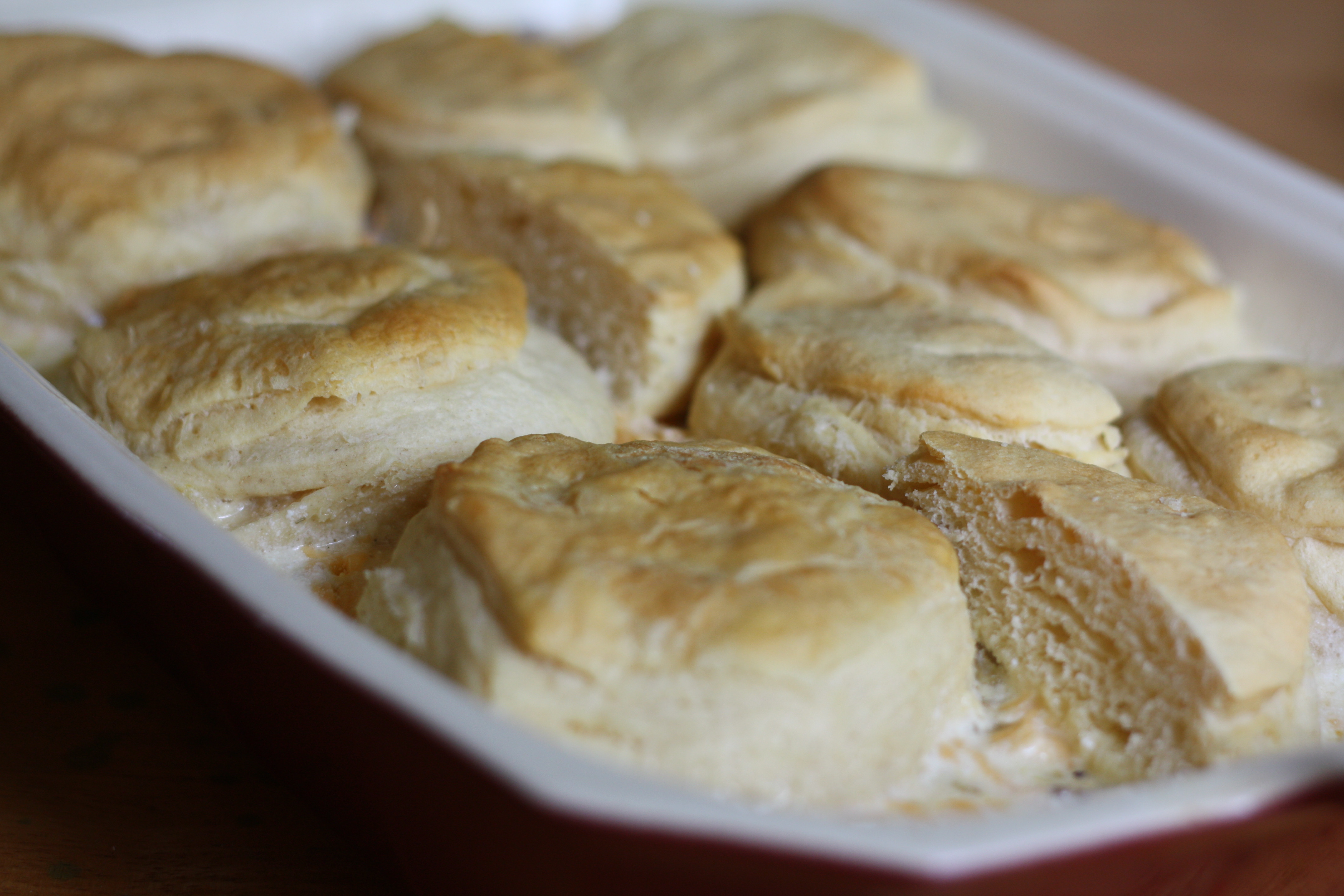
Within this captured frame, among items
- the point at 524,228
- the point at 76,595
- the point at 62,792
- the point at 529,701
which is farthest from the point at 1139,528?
the point at 76,595

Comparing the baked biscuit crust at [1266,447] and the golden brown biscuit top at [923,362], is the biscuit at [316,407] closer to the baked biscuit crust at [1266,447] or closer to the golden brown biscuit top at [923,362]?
the golden brown biscuit top at [923,362]

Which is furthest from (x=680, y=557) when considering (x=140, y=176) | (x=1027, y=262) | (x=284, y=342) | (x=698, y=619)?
(x=140, y=176)

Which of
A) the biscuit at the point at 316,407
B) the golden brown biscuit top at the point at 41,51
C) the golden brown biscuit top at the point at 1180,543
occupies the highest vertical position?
the golden brown biscuit top at the point at 1180,543

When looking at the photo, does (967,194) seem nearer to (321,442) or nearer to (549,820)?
(321,442)

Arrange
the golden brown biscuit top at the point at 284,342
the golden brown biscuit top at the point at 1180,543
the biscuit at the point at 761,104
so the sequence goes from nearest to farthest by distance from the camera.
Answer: the golden brown biscuit top at the point at 1180,543 < the golden brown biscuit top at the point at 284,342 < the biscuit at the point at 761,104

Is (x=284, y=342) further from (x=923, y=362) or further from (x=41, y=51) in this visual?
(x=41, y=51)

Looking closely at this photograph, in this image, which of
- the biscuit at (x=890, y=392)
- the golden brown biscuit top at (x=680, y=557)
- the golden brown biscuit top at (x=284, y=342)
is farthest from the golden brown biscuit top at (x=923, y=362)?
the golden brown biscuit top at (x=284, y=342)
